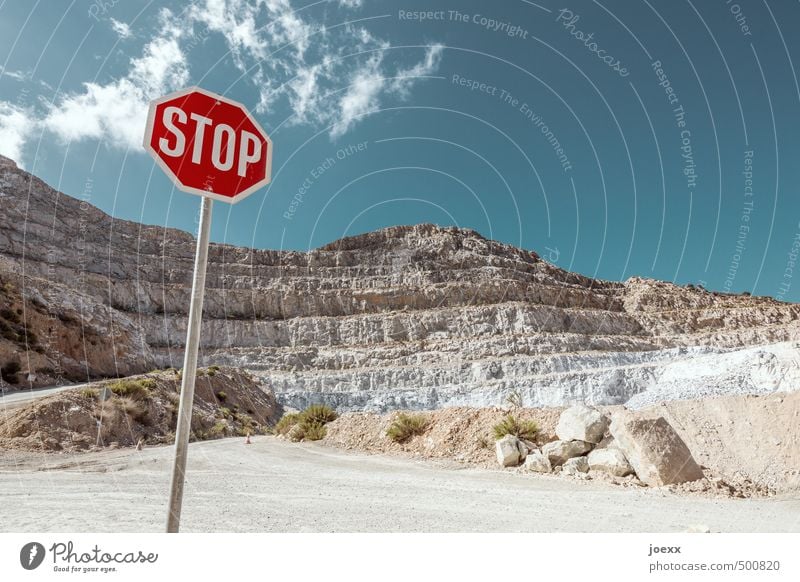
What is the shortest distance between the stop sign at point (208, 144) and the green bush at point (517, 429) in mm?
9943

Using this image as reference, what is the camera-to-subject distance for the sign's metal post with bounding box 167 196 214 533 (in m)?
2.49

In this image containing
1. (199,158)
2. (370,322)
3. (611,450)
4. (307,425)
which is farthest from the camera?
(370,322)

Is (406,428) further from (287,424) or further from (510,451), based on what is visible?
(287,424)

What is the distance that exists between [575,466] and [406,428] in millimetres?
5308

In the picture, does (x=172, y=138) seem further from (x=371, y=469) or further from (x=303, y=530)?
(x=371, y=469)

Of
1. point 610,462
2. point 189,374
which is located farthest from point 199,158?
point 610,462

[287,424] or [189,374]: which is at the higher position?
[189,374]

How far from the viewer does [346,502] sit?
6.56 meters

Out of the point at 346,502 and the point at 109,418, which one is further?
the point at 109,418

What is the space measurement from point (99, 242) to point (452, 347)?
156 feet

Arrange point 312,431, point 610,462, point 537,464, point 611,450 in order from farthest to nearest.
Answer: point 312,431, point 537,464, point 611,450, point 610,462

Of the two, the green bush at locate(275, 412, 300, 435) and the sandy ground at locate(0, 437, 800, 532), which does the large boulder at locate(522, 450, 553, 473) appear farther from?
the green bush at locate(275, 412, 300, 435)

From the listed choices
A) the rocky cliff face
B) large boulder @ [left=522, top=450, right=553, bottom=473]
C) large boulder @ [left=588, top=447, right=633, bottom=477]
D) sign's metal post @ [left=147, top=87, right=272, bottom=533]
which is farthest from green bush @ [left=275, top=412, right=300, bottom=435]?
sign's metal post @ [left=147, top=87, right=272, bottom=533]

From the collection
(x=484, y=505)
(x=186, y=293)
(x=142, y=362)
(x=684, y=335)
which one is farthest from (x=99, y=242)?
(x=684, y=335)
